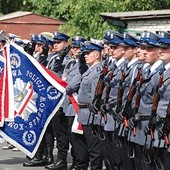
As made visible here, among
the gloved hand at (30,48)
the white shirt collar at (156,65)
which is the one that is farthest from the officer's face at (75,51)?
the white shirt collar at (156,65)

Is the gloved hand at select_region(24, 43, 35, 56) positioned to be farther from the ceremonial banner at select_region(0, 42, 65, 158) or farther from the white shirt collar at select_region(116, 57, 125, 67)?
the white shirt collar at select_region(116, 57, 125, 67)

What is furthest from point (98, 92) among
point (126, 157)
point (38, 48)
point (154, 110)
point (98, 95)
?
point (38, 48)

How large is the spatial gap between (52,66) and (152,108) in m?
4.05

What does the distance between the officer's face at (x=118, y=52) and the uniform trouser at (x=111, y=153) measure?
961 millimetres

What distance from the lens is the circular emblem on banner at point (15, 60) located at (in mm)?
10797

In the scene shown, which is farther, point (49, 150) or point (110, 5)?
point (110, 5)

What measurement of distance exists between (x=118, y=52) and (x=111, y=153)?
A: 1280 mm

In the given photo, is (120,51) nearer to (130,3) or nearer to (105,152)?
(105,152)

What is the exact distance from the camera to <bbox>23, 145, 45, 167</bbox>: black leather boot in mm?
10977

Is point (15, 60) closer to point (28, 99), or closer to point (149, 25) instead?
point (28, 99)

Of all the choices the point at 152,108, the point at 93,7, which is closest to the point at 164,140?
the point at 152,108

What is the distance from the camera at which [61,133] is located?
10.8m

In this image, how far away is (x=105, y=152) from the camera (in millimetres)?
8922

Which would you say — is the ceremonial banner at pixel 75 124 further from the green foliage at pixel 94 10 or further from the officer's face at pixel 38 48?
the green foliage at pixel 94 10
